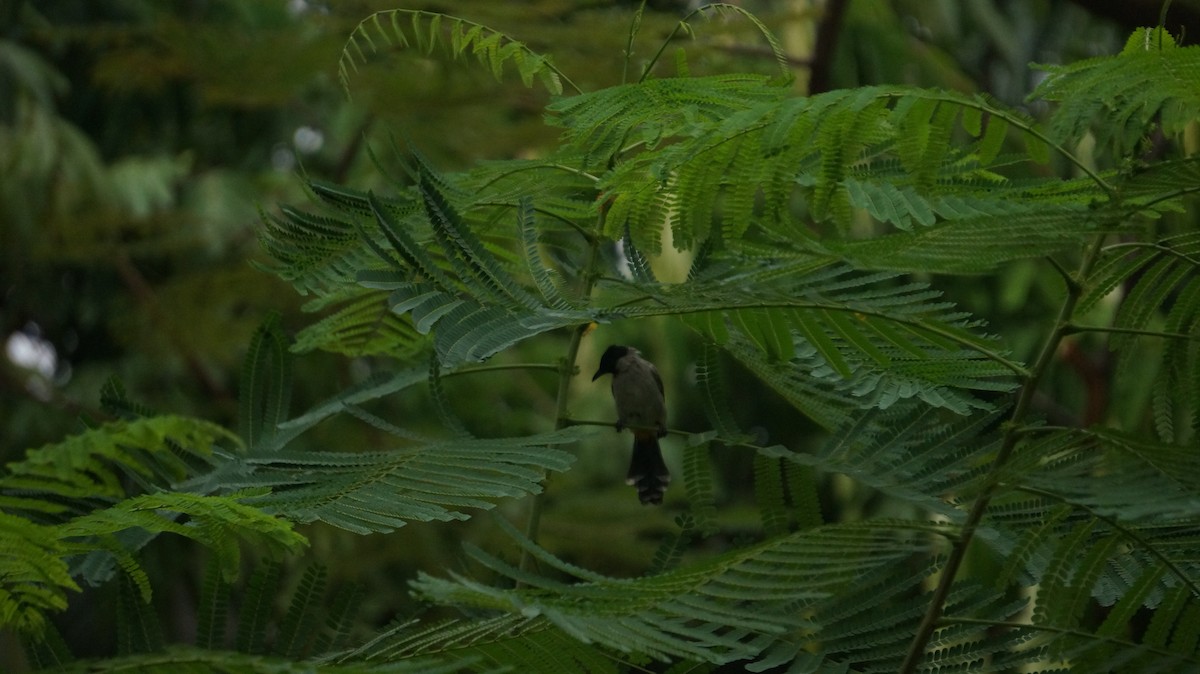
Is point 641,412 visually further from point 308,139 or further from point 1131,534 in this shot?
point 308,139

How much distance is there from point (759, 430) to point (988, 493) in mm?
515

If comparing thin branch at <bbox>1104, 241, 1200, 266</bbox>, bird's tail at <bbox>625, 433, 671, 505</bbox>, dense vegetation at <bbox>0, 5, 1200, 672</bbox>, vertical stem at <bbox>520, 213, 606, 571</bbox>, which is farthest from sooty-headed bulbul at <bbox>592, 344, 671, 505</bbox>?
thin branch at <bbox>1104, 241, 1200, 266</bbox>

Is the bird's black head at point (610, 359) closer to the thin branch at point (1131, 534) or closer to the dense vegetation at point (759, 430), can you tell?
the dense vegetation at point (759, 430)

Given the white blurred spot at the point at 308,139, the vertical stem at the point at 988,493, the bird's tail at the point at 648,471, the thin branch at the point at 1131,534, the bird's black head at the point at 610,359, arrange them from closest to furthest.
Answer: the thin branch at the point at 1131,534, the vertical stem at the point at 988,493, the bird's tail at the point at 648,471, the bird's black head at the point at 610,359, the white blurred spot at the point at 308,139

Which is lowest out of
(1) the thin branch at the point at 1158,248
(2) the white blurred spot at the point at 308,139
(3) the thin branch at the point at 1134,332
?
(2) the white blurred spot at the point at 308,139

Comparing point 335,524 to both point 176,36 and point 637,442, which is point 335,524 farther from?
point 176,36

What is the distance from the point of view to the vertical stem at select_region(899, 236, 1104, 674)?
1.66 m

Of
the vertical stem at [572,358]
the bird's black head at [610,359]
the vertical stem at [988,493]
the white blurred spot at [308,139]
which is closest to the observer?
the vertical stem at [988,493]

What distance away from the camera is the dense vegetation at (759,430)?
1.61 m

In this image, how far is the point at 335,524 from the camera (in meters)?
1.64

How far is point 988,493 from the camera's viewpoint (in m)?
1.63

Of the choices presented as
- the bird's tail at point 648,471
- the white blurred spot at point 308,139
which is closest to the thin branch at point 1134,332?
the bird's tail at point 648,471

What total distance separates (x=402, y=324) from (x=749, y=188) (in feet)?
3.11

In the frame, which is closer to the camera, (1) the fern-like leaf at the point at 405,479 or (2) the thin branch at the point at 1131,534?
(2) the thin branch at the point at 1131,534
